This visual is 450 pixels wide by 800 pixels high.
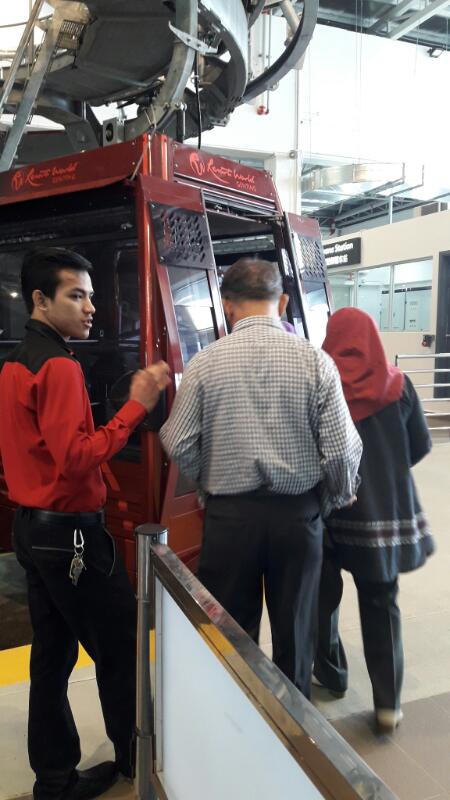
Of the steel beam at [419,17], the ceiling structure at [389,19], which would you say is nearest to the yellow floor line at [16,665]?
the steel beam at [419,17]

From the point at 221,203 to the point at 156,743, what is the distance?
299cm

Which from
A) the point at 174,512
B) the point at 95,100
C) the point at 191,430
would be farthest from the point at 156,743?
the point at 95,100

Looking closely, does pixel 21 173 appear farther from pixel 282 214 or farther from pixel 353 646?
pixel 353 646

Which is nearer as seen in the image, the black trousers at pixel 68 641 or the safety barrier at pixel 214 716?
the safety barrier at pixel 214 716

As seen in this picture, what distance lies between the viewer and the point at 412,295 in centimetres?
1253

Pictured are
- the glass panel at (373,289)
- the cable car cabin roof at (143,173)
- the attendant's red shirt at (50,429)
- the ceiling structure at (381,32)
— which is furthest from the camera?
the glass panel at (373,289)

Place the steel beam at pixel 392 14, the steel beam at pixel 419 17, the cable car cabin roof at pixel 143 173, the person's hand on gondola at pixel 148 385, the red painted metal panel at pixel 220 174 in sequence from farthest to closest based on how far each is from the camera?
1. the steel beam at pixel 392 14
2. the steel beam at pixel 419 17
3. the red painted metal panel at pixel 220 174
4. the cable car cabin roof at pixel 143 173
5. the person's hand on gondola at pixel 148 385

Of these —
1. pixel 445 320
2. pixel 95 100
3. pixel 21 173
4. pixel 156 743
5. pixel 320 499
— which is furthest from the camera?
pixel 445 320

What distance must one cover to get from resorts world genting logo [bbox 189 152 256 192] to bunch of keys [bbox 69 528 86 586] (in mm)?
2359

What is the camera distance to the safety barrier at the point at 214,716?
0.76 m

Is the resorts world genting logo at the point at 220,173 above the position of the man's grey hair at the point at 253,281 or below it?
above

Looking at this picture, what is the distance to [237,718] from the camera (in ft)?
3.22

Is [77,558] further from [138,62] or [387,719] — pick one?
[138,62]

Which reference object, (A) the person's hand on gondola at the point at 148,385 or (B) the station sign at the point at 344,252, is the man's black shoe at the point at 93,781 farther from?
(B) the station sign at the point at 344,252
